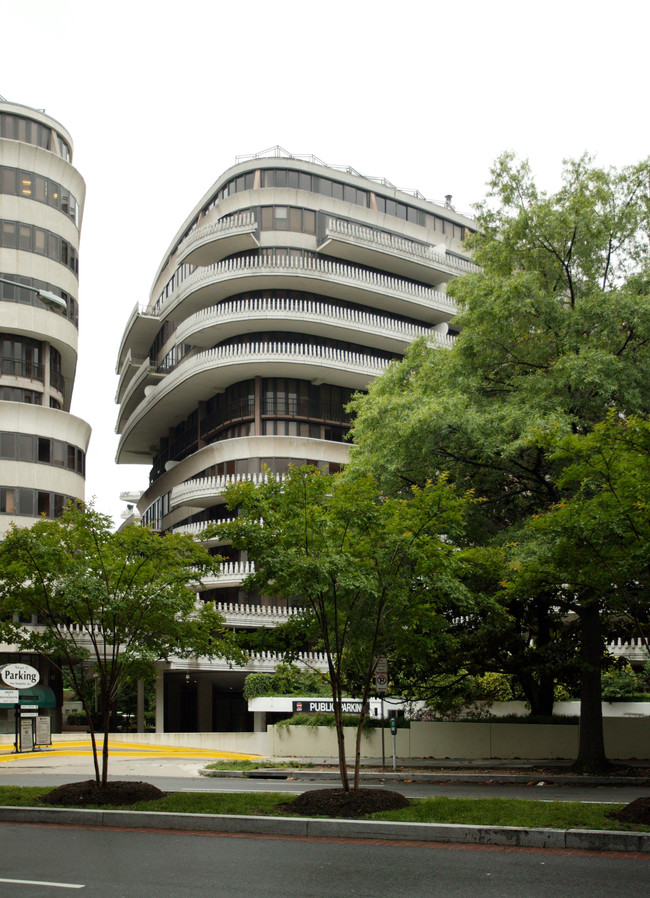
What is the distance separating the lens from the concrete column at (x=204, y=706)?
166 ft

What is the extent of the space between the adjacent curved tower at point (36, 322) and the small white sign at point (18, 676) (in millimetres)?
9126

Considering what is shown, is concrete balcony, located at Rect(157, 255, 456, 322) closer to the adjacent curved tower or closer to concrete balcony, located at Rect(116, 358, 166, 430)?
concrete balcony, located at Rect(116, 358, 166, 430)

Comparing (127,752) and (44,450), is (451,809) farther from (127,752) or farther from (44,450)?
(44,450)

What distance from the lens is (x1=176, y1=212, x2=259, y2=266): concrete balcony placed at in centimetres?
5381

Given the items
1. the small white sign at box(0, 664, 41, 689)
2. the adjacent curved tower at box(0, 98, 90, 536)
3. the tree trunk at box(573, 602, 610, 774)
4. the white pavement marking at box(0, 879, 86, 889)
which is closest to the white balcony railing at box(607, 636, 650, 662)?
→ the tree trunk at box(573, 602, 610, 774)

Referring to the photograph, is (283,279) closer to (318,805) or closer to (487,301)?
(487,301)

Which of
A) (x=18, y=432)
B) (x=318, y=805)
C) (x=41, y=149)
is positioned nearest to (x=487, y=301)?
(x=318, y=805)

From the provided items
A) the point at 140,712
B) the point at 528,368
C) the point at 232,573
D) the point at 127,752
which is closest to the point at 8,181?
the point at 232,573

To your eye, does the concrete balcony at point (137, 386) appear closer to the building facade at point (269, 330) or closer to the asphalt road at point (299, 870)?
the building facade at point (269, 330)

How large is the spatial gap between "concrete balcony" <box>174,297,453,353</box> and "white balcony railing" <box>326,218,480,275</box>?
4421mm

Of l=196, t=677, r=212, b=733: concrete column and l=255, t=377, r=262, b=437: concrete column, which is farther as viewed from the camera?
l=255, t=377, r=262, b=437: concrete column

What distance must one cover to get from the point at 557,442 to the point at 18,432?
1370 inches

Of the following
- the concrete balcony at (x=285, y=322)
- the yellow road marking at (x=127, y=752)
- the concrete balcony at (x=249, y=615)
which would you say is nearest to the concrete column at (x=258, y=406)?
the concrete balcony at (x=285, y=322)

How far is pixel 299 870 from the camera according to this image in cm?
995
